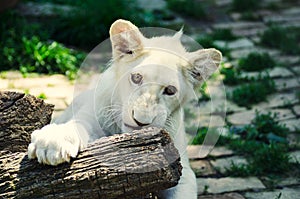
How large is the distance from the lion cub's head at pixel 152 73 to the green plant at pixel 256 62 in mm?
3585

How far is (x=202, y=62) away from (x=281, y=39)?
15.1 ft

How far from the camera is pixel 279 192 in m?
4.63

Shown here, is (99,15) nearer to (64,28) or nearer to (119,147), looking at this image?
(64,28)

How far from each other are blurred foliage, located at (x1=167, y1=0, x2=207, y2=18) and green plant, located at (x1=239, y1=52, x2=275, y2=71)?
5.87 feet

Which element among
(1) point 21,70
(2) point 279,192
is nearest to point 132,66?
(2) point 279,192

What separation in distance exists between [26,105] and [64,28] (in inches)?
174

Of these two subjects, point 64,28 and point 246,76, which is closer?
point 246,76

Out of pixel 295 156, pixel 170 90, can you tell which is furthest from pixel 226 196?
pixel 170 90

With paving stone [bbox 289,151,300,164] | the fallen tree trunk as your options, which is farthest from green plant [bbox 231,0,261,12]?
the fallen tree trunk

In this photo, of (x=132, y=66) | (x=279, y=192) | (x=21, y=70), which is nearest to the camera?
(x=132, y=66)

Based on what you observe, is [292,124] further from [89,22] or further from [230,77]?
[89,22]

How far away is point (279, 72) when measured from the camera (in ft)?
23.7

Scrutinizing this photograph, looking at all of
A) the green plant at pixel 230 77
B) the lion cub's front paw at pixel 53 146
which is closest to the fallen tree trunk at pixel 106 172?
the lion cub's front paw at pixel 53 146

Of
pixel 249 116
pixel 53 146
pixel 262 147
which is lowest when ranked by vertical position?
pixel 249 116
